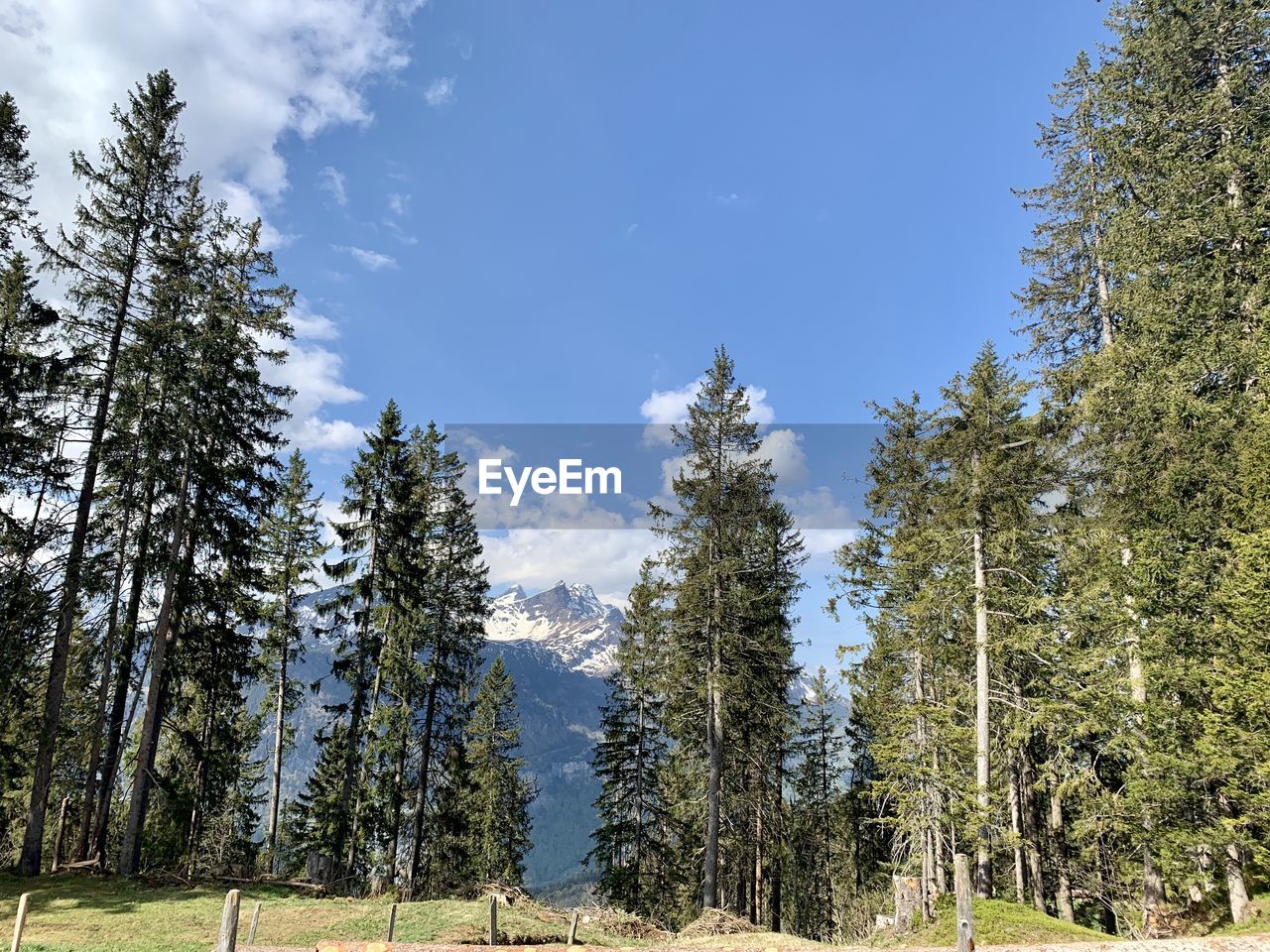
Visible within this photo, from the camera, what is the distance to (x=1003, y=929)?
12.1m

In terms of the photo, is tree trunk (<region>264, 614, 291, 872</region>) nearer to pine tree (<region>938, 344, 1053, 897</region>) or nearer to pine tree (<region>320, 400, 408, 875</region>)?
pine tree (<region>320, 400, 408, 875</region>)

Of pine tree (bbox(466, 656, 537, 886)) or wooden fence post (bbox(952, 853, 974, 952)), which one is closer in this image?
wooden fence post (bbox(952, 853, 974, 952))

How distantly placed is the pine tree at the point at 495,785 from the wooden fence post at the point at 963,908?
2693cm

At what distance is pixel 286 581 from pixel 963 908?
25905mm

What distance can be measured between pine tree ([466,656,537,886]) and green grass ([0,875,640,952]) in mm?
15921

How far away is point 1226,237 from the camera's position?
48.5 feet

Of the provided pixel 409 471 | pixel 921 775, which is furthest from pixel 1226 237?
pixel 409 471

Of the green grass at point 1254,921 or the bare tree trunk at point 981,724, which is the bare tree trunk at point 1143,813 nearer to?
the green grass at point 1254,921

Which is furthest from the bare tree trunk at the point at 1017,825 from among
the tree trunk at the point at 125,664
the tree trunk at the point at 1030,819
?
the tree trunk at the point at 125,664

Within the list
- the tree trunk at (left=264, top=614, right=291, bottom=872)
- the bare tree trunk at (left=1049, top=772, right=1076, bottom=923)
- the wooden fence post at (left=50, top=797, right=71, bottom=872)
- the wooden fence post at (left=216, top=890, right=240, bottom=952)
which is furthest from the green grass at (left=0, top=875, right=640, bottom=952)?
the bare tree trunk at (left=1049, top=772, right=1076, bottom=923)

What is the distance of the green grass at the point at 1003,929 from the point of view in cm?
1180

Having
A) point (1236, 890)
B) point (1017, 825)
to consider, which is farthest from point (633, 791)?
point (1236, 890)

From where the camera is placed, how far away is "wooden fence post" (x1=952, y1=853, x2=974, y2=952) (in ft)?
27.5

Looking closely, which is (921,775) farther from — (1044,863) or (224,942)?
(224,942)
